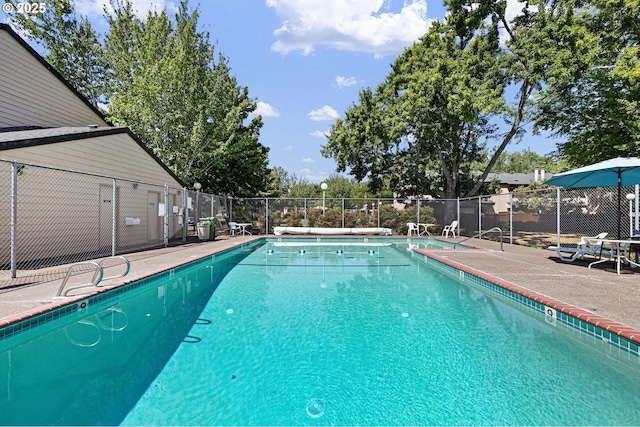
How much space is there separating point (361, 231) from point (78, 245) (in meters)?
12.0

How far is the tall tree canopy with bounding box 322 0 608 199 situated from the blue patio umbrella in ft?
23.9

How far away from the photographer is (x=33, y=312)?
384 cm

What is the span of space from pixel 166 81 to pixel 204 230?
728 centimetres

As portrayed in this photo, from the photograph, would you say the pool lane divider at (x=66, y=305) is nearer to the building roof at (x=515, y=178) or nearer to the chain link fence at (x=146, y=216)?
the chain link fence at (x=146, y=216)

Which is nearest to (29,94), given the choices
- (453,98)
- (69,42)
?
(69,42)

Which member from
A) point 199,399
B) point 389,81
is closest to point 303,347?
point 199,399

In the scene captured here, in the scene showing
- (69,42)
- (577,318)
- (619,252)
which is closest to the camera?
(577,318)

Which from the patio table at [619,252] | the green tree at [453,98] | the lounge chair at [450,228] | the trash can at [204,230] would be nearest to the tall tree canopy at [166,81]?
the trash can at [204,230]

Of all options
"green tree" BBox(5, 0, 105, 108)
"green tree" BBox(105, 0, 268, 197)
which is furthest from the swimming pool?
"green tree" BBox(5, 0, 105, 108)

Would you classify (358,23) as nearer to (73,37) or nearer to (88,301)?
(73,37)

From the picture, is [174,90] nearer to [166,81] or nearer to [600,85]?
[166,81]

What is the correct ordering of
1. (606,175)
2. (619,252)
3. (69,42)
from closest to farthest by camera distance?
1. (619,252)
2. (606,175)
3. (69,42)

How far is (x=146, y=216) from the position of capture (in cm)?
1220

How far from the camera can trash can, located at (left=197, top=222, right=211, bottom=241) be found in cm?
1360
